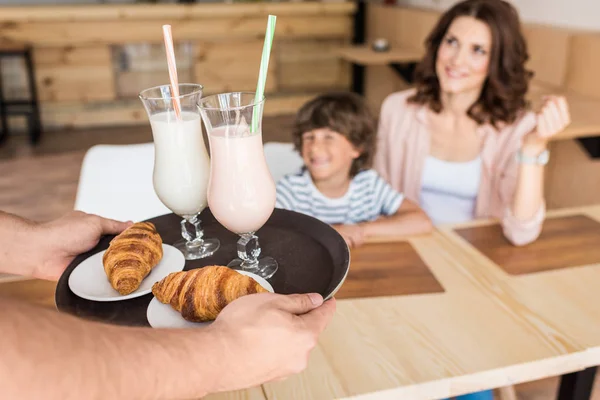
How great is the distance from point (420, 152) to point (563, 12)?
6.31ft

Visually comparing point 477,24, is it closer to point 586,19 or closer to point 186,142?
point 186,142

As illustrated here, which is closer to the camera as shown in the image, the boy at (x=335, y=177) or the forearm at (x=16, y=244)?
the forearm at (x=16, y=244)

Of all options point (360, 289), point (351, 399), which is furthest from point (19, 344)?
point (360, 289)

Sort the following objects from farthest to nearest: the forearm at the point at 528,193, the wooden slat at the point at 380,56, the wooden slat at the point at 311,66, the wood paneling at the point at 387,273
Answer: the wooden slat at the point at 311,66 → the wooden slat at the point at 380,56 → the forearm at the point at 528,193 → the wood paneling at the point at 387,273

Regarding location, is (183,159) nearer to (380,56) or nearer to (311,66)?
(380,56)

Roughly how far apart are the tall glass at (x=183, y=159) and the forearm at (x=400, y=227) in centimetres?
53

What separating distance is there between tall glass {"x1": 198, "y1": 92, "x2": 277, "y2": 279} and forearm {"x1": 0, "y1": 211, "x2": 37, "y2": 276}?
13.6 inches

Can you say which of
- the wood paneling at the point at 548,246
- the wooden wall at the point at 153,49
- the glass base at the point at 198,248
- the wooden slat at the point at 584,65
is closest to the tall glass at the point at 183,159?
the glass base at the point at 198,248

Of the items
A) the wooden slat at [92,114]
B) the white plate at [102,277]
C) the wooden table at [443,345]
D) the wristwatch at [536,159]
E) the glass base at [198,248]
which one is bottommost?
the wooden slat at [92,114]

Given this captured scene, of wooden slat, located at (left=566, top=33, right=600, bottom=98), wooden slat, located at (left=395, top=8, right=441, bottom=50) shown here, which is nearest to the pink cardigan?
wooden slat, located at (left=566, top=33, right=600, bottom=98)

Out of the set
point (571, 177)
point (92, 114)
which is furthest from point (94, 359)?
point (92, 114)

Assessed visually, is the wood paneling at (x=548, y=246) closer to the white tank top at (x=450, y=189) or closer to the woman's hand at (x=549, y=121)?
the woman's hand at (x=549, y=121)

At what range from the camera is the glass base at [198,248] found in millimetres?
Result: 998

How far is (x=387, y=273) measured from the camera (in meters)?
1.19
